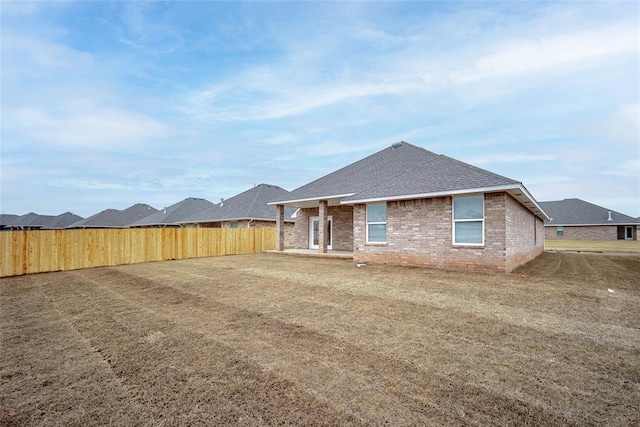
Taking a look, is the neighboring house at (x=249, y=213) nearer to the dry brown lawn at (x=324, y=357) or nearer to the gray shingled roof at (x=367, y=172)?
the gray shingled roof at (x=367, y=172)

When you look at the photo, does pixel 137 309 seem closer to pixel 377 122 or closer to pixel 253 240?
pixel 253 240

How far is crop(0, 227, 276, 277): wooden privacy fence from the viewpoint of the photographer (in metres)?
12.4

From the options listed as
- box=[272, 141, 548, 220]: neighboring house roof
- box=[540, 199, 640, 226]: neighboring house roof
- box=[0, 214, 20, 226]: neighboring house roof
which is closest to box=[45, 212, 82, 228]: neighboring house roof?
box=[0, 214, 20, 226]: neighboring house roof

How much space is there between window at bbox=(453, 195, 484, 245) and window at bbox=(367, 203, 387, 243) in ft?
9.97

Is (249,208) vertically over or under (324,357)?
over

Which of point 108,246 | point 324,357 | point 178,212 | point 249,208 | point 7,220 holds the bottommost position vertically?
point 324,357

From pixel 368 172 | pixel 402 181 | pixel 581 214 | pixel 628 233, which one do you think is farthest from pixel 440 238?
pixel 628 233

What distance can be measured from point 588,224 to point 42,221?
88.2 meters

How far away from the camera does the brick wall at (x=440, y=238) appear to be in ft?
34.4

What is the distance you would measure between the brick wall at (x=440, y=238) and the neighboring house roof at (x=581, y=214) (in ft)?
115

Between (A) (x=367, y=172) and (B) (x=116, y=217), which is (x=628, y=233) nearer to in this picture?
(A) (x=367, y=172)

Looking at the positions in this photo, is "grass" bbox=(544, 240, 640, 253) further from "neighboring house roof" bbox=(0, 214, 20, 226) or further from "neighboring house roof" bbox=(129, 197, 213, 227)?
"neighboring house roof" bbox=(0, 214, 20, 226)

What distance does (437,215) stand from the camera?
38.7 ft

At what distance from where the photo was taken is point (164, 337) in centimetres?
489
